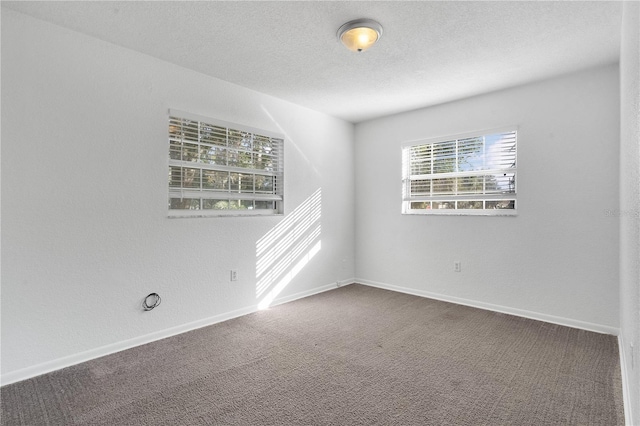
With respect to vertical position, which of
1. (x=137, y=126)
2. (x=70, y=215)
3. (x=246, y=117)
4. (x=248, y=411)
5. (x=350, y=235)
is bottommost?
(x=248, y=411)

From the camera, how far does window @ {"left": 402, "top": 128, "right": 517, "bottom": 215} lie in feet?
12.5

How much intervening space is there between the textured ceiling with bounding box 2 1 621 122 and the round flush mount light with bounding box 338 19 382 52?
0.05 meters

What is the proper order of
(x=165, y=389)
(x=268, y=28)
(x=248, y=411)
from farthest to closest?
(x=268, y=28), (x=165, y=389), (x=248, y=411)

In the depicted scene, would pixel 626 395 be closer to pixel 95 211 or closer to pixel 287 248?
pixel 287 248

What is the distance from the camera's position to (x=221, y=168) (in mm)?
3543

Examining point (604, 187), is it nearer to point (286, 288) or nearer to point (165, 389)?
point (286, 288)

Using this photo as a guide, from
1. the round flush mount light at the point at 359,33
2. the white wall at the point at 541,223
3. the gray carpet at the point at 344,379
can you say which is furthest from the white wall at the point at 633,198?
the round flush mount light at the point at 359,33

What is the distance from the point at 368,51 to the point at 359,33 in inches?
16.6

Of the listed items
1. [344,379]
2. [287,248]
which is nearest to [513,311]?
[344,379]

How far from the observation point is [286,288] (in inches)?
167

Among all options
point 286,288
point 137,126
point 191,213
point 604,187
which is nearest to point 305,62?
point 137,126

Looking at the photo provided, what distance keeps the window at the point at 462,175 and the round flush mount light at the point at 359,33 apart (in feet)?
6.88

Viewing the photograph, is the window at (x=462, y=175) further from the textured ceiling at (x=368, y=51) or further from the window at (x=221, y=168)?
the window at (x=221, y=168)

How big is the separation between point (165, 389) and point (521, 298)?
11.6 ft
